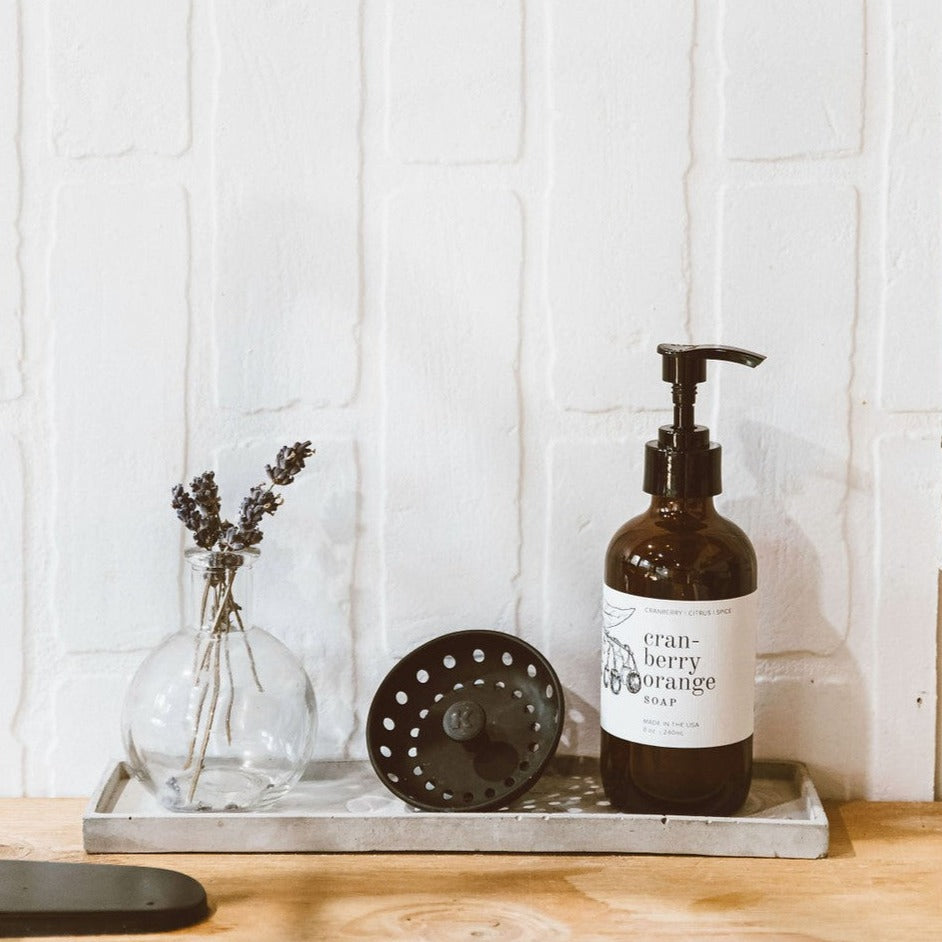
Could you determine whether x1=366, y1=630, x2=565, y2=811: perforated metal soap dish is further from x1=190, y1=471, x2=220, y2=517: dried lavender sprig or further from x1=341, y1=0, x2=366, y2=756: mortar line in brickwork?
x1=190, y1=471, x2=220, y2=517: dried lavender sprig

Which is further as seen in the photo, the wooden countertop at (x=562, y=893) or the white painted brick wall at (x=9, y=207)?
the white painted brick wall at (x=9, y=207)

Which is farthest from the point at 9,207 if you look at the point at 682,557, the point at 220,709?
the point at 682,557

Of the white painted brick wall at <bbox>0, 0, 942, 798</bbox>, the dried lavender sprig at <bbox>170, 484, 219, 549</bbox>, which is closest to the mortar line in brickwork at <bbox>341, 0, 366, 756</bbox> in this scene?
the white painted brick wall at <bbox>0, 0, 942, 798</bbox>

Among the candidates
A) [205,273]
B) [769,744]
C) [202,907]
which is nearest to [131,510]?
[205,273]

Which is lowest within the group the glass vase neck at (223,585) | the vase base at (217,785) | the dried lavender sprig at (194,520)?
the vase base at (217,785)

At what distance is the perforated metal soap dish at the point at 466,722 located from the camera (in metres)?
0.72

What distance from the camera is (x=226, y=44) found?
74 centimetres

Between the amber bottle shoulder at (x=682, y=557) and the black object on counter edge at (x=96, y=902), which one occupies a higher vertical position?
the amber bottle shoulder at (x=682, y=557)

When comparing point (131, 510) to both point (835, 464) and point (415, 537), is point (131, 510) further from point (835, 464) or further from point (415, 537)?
point (835, 464)

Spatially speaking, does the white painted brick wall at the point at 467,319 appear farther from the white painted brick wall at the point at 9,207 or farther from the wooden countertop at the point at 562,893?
the wooden countertop at the point at 562,893

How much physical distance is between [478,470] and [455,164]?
0.61ft

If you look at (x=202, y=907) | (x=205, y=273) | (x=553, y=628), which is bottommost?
(x=202, y=907)

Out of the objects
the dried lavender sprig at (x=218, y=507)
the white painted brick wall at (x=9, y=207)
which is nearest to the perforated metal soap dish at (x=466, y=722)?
the dried lavender sprig at (x=218, y=507)

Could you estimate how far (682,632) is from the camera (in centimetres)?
69
